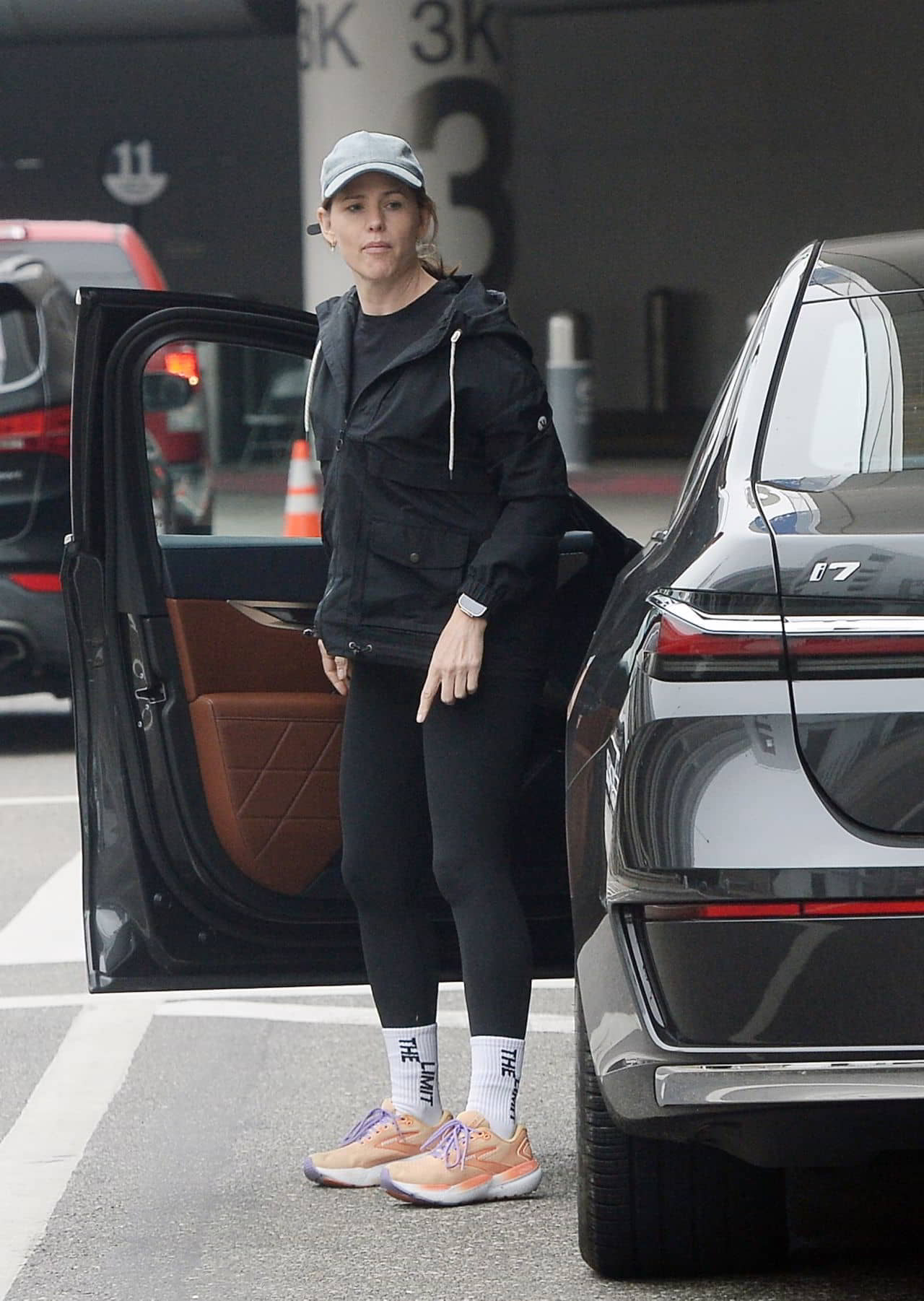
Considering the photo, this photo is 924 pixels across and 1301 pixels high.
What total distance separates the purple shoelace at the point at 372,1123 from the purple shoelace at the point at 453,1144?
0.13 m

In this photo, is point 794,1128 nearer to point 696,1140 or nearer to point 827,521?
point 696,1140

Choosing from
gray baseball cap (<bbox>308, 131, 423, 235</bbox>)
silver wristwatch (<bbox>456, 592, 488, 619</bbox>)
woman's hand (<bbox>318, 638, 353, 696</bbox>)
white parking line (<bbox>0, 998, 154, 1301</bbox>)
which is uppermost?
gray baseball cap (<bbox>308, 131, 423, 235</bbox>)

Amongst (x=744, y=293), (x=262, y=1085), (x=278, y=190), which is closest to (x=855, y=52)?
(x=744, y=293)

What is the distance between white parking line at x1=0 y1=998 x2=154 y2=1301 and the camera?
3.69m

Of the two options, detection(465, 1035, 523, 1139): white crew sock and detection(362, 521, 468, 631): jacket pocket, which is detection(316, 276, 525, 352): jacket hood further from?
detection(465, 1035, 523, 1139): white crew sock

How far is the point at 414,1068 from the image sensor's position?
389 cm

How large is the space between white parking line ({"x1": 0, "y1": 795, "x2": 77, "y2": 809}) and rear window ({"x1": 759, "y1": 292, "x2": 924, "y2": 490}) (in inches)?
204

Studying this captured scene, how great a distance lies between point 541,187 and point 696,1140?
28.5m

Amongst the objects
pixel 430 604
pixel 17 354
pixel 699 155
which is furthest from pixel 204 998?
pixel 699 155

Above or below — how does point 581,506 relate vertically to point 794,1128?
above

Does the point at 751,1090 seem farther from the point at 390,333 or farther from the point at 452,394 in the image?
the point at 390,333

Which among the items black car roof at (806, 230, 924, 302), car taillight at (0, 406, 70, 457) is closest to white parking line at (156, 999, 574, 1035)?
black car roof at (806, 230, 924, 302)

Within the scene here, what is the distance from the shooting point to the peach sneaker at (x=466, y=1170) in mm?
3709

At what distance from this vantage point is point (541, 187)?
30.5m
